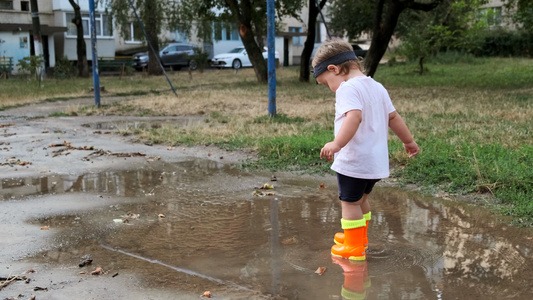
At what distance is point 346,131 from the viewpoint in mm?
3535

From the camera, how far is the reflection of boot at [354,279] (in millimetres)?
3201

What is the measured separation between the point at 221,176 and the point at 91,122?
5501 millimetres

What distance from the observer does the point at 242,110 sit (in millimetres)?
12086

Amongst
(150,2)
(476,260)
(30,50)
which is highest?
(150,2)

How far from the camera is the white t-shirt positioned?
3623mm

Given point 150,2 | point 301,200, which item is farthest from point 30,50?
point 301,200

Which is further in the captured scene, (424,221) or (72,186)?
(72,186)

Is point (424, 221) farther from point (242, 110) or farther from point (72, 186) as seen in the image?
point (242, 110)

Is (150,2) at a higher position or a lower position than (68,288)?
higher

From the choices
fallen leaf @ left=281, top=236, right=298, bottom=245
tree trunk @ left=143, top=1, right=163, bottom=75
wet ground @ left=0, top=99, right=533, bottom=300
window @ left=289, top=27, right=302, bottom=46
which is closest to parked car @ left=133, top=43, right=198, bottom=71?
tree trunk @ left=143, top=1, right=163, bottom=75

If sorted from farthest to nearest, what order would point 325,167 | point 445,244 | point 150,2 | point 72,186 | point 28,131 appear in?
1. point 150,2
2. point 28,131
3. point 325,167
4. point 72,186
5. point 445,244

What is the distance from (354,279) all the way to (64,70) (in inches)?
1012

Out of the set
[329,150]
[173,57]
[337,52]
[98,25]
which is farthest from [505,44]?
[329,150]

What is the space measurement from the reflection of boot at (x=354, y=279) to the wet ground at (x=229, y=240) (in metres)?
0.01
